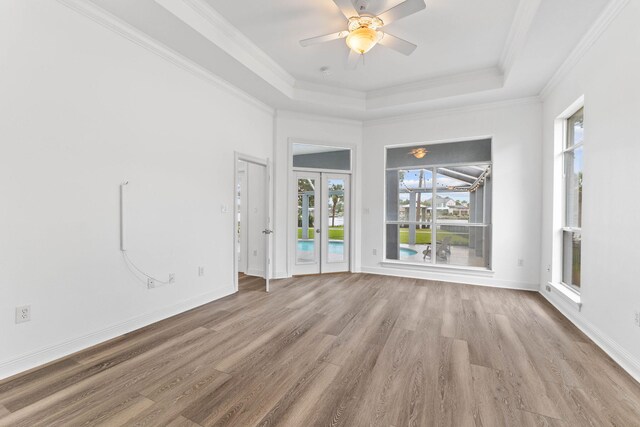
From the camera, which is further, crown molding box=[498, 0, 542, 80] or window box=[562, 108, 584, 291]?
window box=[562, 108, 584, 291]

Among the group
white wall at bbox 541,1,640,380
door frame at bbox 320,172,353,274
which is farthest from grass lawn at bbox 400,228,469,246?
white wall at bbox 541,1,640,380

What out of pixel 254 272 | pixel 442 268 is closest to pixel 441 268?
pixel 442 268

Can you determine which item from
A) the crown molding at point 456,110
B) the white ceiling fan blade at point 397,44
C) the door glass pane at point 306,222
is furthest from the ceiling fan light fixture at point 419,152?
the white ceiling fan blade at point 397,44

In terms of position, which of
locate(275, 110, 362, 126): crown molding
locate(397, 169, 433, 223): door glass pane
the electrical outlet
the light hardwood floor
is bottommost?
the light hardwood floor

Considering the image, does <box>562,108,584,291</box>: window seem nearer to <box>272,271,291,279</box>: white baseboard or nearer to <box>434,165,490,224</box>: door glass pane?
<box>434,165,490,224</box>: door glass pane

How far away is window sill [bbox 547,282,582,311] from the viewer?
3.22 m

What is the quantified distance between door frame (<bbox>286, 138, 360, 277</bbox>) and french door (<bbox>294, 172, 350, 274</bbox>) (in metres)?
0.07

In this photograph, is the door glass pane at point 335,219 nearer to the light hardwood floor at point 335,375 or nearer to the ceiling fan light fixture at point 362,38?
the light hardwood floor at point 335,375

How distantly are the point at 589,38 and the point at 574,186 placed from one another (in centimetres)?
173

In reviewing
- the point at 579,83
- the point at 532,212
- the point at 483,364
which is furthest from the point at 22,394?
the point at 532,212

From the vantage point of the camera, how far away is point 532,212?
471cm

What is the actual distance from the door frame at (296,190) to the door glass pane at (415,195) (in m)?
0.89

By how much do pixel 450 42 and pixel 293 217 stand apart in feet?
11.9

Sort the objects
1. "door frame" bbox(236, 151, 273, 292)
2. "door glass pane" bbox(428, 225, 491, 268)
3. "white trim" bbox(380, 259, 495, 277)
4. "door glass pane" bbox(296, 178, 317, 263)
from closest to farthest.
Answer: "door frame" bbox(236, 151, 273, 292), "white trim" bbox(380, 259, 495, 277), "door glass pane" bbox(428, 225, 491, 268), "door glass pane" bbox(296, 178, 317, 263)
